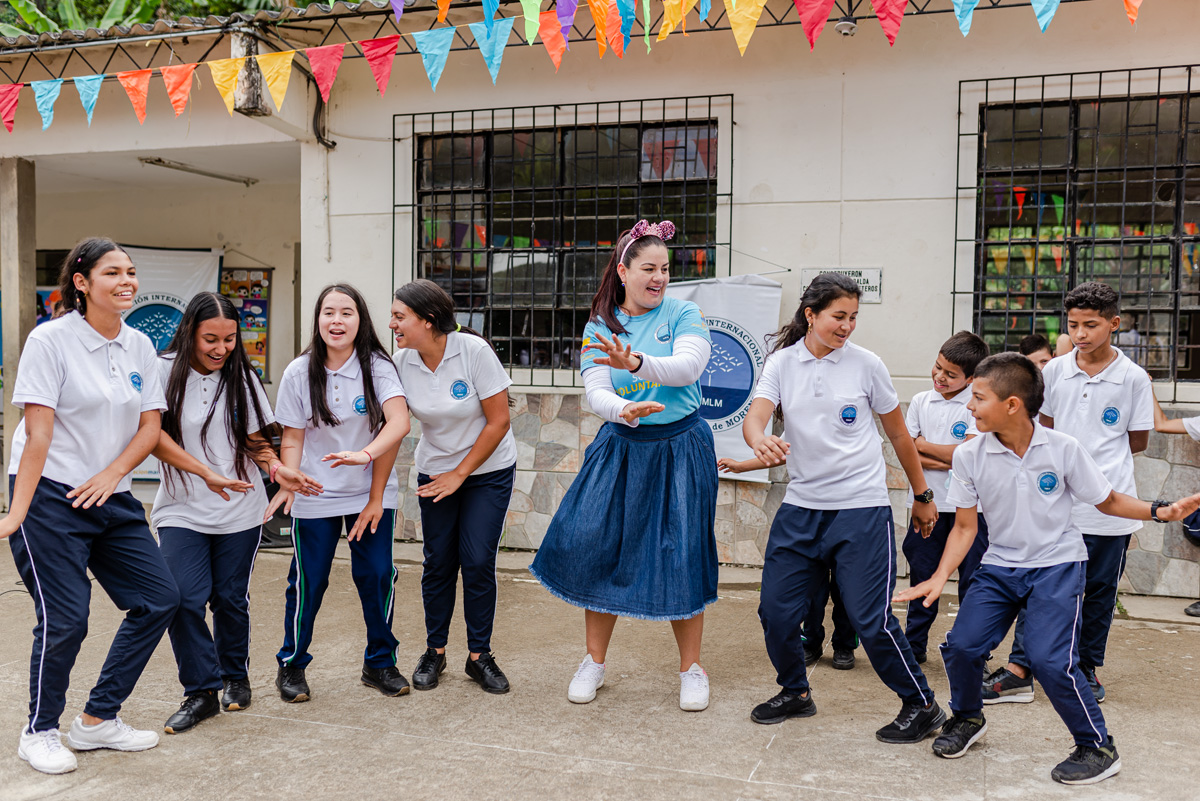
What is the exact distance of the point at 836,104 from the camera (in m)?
6.14

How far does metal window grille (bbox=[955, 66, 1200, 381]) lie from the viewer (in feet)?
18.9

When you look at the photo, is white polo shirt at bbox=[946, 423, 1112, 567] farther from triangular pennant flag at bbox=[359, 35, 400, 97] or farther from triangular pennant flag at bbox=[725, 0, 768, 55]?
triangular pennant flag at bbox=[359, 35, 400, 97]

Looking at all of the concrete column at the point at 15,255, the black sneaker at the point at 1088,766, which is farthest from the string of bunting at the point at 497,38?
the black sneaker at the point at 1088,766

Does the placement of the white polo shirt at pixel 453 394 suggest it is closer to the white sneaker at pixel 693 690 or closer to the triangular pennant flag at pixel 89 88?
the white sneaker at pixel 693 690

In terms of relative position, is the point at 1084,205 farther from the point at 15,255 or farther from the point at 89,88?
the point at 15,255

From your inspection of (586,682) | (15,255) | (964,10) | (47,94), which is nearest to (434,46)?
(47,94)

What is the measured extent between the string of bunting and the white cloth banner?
1540 millimetres

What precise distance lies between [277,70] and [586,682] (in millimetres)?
4548

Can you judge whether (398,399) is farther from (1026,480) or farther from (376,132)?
(376,132)

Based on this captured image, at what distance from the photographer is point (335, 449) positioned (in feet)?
12.3

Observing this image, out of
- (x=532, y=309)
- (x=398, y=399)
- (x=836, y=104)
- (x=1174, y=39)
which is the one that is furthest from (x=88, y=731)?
(x=1174, y=39)

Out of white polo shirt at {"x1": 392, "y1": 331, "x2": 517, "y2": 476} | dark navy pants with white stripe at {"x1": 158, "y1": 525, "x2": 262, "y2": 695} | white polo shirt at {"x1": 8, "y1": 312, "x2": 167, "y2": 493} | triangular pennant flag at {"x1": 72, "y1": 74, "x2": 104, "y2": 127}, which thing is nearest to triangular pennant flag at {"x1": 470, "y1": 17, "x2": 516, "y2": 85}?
white polo shirt at {"x1": 392, "y1": 331, "x2": 517, "y2": 476}

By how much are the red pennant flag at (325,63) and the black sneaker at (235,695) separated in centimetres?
383

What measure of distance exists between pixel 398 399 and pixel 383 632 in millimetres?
960
